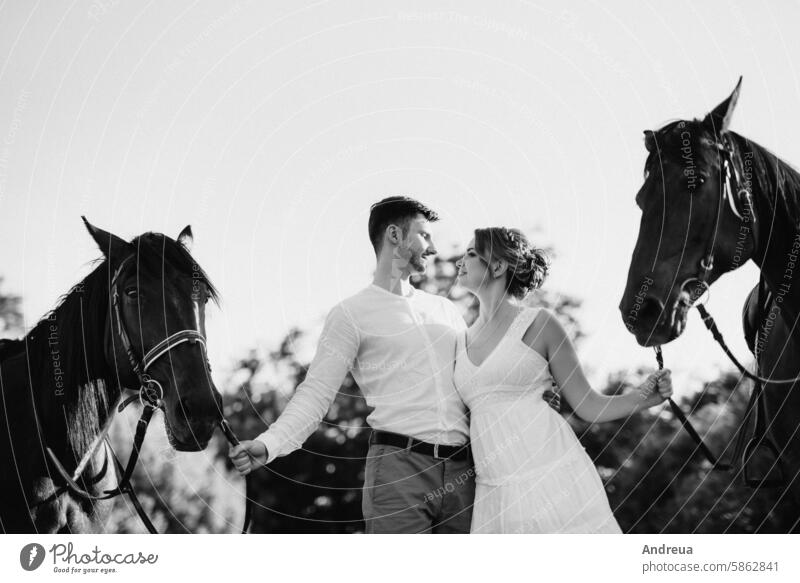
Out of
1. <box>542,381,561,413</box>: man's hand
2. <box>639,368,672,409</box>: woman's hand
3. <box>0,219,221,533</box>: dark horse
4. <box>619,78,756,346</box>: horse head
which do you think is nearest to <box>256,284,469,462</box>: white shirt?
<box>542,381,561,413</box>: man's hand

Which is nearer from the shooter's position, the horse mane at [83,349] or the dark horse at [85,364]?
the dark horse at [85,364]

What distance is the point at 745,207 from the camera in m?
4.79

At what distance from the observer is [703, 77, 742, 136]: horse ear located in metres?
4.82

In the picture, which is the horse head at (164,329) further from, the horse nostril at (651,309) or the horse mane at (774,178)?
the horse mane at (774,178)

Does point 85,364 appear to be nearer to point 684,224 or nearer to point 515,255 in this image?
point 515,255

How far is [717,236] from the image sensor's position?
4.74m

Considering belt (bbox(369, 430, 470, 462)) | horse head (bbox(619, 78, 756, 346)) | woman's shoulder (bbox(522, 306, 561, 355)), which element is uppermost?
horse head (bbox(619, 78, 756, 346))

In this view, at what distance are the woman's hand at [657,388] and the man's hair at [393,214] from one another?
1773 mm

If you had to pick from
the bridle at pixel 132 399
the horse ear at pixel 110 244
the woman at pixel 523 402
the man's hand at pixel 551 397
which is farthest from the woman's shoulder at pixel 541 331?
the horse ear at pixel 110 244

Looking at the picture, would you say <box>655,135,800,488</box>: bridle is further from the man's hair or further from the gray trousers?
the man's hair

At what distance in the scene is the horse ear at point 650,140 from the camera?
491cm

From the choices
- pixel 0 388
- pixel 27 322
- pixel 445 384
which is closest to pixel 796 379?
pixel 445 384

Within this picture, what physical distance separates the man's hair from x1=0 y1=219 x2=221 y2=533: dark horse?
118cm

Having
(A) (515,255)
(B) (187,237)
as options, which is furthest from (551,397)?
(B) (187,237)
